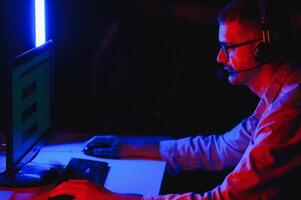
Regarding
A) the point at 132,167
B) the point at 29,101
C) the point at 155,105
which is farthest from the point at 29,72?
the point at 155,105

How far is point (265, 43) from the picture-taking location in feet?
5.39

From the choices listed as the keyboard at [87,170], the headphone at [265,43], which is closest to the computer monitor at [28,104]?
the keyboard at [87,170]

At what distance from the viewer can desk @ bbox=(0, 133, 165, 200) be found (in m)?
1.75

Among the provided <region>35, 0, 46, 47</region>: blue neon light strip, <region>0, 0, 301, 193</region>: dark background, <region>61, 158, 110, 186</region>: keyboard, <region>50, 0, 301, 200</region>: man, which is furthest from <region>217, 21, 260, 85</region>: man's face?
<region>0, 0, 301, 193</region>: dark background

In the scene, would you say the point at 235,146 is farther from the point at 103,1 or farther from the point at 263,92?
the point at 103,1

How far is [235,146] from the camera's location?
2.03 m

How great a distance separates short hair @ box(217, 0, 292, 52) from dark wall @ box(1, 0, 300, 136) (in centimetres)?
175

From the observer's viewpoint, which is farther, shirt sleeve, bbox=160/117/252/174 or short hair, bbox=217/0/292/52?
shirt sleeve, bbox=160/117/252/174

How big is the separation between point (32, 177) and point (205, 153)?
71 cm

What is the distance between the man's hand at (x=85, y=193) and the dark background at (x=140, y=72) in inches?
65.1

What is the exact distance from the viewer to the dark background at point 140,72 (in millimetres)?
3387

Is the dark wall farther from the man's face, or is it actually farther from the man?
the man's face

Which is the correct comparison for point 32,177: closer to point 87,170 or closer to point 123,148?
point 87,170

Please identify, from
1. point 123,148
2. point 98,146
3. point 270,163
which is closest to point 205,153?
point 123,148
